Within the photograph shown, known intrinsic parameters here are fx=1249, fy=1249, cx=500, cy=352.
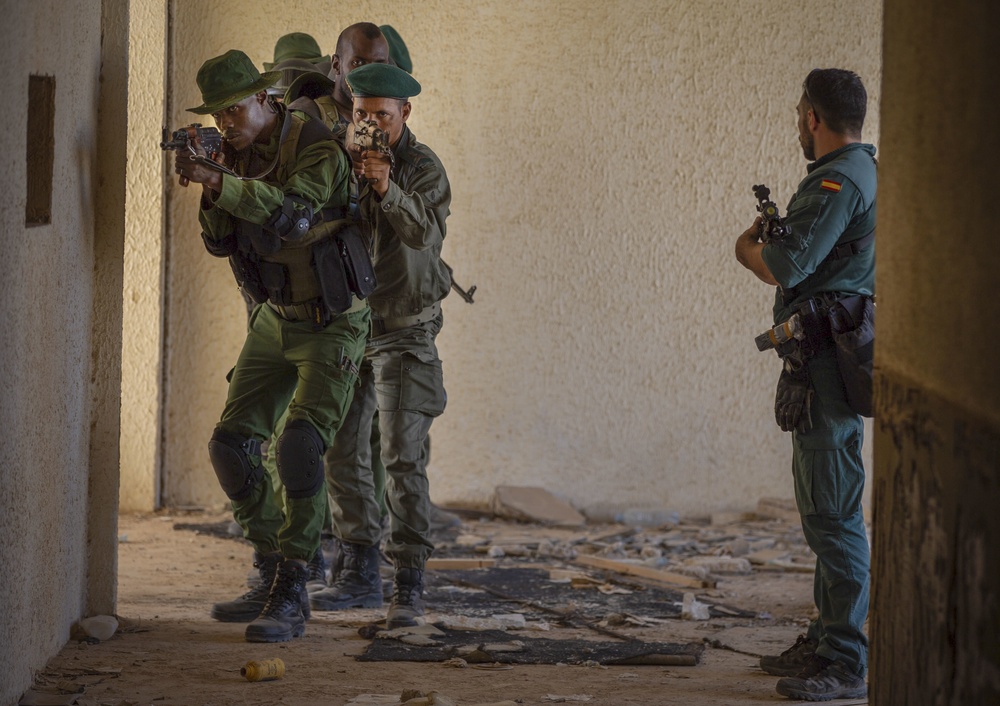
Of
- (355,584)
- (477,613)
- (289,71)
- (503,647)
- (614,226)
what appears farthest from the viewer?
(614,226)

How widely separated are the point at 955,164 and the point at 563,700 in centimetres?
195

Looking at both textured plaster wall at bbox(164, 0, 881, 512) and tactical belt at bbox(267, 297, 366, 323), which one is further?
textured plaster wall at bbox(164, 0, 881, 512)

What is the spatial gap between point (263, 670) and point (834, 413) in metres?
1.81

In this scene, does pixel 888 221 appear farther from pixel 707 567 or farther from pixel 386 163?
pixel 707 567

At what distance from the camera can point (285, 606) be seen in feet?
13.9

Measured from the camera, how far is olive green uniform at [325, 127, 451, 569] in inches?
178

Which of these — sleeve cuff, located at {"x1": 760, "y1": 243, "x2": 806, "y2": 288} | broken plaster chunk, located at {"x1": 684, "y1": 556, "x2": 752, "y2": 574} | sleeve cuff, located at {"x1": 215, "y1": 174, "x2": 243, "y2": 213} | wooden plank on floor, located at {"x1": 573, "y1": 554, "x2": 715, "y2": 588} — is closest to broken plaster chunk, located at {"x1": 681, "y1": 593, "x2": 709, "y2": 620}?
wooden plank on floor, located at {"x1": 573, "y1": 554, "x2": 715, "y2": 588}

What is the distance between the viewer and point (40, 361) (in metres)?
3.44

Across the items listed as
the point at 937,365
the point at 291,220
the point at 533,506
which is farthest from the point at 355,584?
the point at 937,365

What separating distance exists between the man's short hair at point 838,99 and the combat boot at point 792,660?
5.12 ft

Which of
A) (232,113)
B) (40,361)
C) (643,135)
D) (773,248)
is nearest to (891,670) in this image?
(773,248)

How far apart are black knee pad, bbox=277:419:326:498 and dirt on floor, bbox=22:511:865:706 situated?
54cm

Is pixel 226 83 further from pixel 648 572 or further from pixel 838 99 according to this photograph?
pixel 648 572

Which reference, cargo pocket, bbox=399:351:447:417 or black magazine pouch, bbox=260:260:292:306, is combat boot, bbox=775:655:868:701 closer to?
cargo pocket, bbox=399:351:447:417
